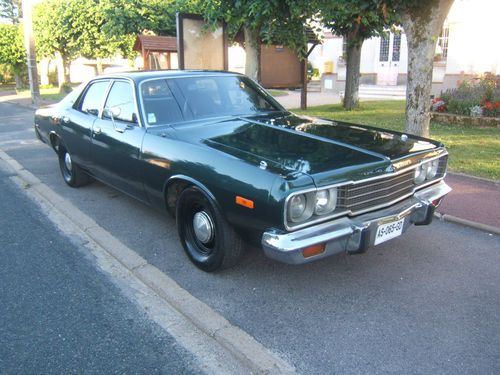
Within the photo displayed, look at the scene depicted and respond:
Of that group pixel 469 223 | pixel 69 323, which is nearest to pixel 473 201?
pixel 469 223

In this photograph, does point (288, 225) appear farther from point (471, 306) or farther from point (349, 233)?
point (471, 306)

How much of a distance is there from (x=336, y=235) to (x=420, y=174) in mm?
1290

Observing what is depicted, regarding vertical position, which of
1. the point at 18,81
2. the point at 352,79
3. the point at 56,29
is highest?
the point at 56,29

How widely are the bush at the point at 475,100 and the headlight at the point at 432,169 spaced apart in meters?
7.99

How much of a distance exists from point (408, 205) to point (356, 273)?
2.38 feet

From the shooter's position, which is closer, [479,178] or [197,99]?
[197,99]

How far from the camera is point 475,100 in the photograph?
11.2 meters

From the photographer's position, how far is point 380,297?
11.4ft

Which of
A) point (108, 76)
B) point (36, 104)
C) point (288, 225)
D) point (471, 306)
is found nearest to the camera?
point (288, 225)

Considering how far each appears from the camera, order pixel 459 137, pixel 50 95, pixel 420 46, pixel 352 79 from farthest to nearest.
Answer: pixel 50 95 → pixel 352 79 → pixel 459 137 → pixel 420 46

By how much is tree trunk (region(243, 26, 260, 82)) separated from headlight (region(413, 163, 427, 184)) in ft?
27.0

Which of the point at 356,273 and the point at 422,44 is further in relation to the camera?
the point at 422,44

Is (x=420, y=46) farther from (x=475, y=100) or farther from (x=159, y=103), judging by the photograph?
(x=159, y=103)

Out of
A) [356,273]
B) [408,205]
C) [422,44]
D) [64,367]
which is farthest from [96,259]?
[422,44]
